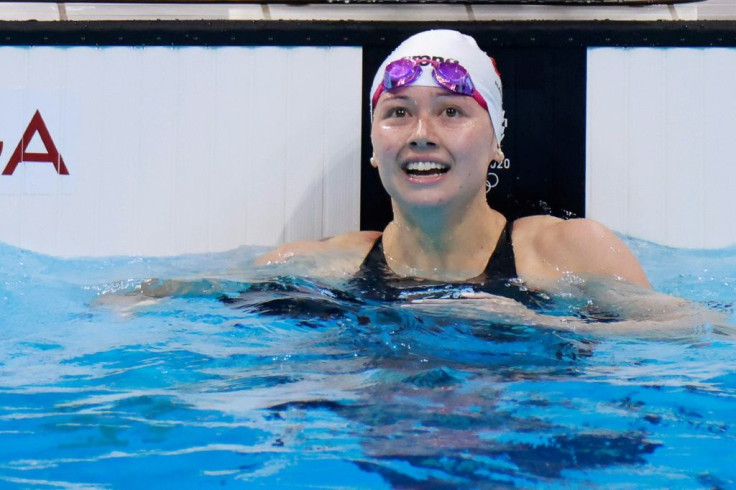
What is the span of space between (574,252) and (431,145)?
520 mm

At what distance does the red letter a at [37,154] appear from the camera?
11.7ft

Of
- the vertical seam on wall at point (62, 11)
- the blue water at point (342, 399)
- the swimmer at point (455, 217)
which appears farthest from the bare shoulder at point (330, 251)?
the vertical seam on wall at point (62, 11)

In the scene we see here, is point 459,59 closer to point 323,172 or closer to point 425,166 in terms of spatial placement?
point 425,166

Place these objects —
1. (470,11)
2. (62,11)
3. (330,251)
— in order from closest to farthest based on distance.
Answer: (330,251) < (470,11) < (62,11)

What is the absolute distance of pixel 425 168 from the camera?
2.72 m

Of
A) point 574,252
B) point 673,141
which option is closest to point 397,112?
point 574,252

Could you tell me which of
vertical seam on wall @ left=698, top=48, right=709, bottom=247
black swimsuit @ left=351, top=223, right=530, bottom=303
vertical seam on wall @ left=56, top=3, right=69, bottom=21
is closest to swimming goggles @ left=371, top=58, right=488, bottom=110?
black swimsuit @ left=351, top=223, right=530, bottom=303

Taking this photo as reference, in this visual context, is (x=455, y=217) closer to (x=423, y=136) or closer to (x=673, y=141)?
(x=423, y=136)

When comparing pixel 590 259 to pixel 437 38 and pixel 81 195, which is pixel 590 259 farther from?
pixel 81 195

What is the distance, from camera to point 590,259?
8.60ft

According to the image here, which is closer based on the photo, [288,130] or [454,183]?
[454,183]

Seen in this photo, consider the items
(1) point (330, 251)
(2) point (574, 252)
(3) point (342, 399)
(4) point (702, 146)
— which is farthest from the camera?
(4) point (702, 146)

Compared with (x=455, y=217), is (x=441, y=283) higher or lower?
lower

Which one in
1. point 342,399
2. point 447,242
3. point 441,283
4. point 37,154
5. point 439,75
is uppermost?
point 439,75
